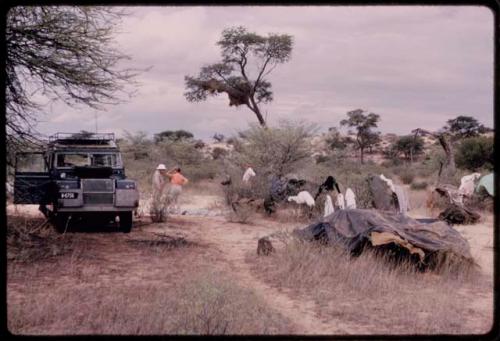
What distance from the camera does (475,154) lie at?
909 inches

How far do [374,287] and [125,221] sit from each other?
5.62 metres

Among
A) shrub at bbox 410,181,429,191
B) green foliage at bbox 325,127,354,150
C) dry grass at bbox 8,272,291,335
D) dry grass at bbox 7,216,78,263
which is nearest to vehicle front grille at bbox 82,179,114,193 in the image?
dry grass at bbox 7,216,78,263

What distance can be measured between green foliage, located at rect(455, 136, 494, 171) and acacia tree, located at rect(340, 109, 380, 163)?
40.9 ft

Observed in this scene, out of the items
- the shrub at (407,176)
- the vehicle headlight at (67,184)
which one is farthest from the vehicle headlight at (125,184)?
the shrub at (407,176)

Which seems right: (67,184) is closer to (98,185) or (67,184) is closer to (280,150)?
(98,185)

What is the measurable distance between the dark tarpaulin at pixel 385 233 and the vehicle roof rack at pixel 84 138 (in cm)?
512

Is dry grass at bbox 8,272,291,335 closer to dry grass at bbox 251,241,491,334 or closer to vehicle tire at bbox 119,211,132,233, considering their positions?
dry grass at bbox 251,241,491,334

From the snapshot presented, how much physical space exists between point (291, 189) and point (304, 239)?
5473 mm

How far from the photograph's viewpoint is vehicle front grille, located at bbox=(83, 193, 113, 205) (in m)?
10.1

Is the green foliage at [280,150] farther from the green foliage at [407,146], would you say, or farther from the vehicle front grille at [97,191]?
the green foliage at [407,146]

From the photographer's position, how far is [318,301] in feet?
20.8

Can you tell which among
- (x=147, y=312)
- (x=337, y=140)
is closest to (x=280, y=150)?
(x=147, y=312)

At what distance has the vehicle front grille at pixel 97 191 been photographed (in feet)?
33.3

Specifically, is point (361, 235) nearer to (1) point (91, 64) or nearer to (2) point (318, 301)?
(2) point (318, 301)
